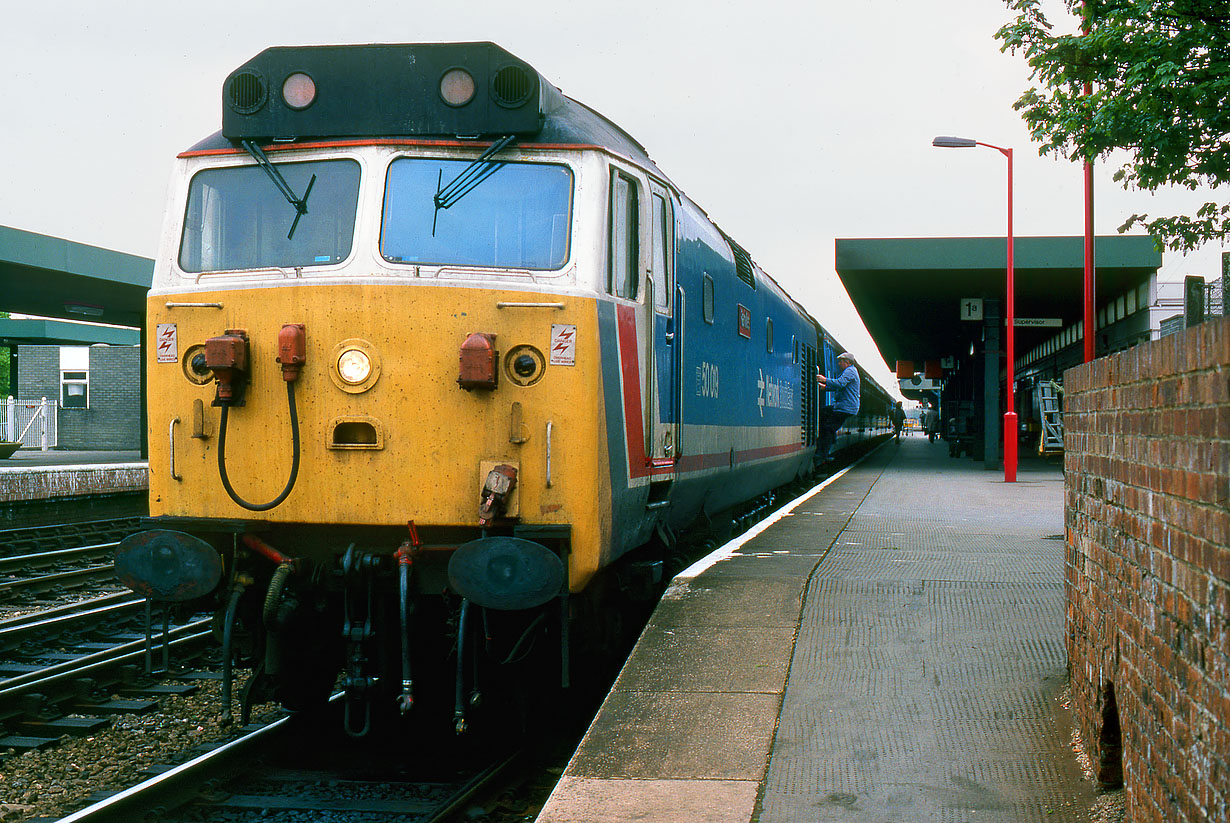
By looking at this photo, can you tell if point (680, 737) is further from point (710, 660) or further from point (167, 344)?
point (167, 344)

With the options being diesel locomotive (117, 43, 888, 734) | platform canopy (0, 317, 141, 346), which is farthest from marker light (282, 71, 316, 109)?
platform canopy (0, 317, 141, 346)

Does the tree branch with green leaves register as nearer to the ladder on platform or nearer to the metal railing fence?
the ladder on platform

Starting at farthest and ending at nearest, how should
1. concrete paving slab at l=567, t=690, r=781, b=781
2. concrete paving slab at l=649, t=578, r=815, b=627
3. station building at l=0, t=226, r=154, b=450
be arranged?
station building at l=0, t=226, r=154, b=450, concrete paving slab at l=649, t=578, r=815, b=627, concrete paving slab at l=567, t=690, r=781, b=781

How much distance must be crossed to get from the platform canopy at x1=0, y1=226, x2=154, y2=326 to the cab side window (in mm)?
15443

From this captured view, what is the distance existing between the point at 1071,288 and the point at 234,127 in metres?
24.7

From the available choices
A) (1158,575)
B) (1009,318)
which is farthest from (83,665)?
(1009,318)

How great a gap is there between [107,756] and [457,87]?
3.88m

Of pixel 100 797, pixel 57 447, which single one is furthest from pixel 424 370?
pixel 57 447

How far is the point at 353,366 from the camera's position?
5184mm

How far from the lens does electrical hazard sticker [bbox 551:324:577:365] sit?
5086 millimetres

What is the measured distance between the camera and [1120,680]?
361cm

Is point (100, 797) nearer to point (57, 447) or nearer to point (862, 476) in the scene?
point (862, 476)

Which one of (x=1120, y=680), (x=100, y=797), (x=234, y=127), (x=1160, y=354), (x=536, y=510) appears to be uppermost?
(x=234, y=127)

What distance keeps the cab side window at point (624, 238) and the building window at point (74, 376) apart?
41.4m
